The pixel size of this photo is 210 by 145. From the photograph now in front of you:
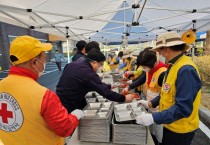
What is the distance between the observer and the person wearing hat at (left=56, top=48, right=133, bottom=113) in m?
1.96

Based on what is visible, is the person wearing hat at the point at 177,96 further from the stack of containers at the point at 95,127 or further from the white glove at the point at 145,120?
the stack of containers at the point at 95,127

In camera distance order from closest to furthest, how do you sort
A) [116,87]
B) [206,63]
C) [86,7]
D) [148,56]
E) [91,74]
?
[91,74] → [148,56] → [116,87] → [86,7] → [206,63]

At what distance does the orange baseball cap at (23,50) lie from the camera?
115 cm

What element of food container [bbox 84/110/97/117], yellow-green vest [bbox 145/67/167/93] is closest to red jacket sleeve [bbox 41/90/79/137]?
food container [bbox 84/110/97/117]

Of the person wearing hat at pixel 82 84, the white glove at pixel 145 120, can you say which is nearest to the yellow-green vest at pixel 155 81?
the person wearing hat at pixel 82 84

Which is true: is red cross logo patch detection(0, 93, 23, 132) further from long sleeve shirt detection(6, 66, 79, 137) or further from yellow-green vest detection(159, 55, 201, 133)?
yellow-green vest detection(159, 55, 201, 133)

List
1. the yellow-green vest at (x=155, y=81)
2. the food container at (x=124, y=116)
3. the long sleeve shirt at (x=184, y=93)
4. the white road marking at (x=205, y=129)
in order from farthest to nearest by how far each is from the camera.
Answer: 1. the white road marking at (x=205, y=129)
2. the yellow-green vest at (x=155, y=81)
3. the food container at (x=124, y=116)
4. the long sleeve shirt at (x=184, y=93)

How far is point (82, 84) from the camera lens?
6.64 feet

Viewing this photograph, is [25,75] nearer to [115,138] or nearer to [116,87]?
[115,138]

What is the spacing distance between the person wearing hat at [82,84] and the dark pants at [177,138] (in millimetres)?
595

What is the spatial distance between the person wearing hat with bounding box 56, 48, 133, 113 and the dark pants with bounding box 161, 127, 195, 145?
0.60 m

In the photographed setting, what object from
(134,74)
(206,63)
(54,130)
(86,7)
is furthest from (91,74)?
(206,63)

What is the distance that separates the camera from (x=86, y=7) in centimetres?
484

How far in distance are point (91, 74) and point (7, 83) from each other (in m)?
0.93
